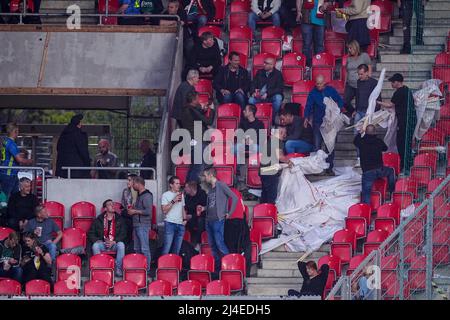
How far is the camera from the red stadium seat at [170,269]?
2197 centimetres

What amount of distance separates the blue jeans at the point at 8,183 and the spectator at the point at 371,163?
4.40 m

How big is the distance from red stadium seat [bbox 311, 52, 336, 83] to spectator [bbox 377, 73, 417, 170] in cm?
150

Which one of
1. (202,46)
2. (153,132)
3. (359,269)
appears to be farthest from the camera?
(153,132)

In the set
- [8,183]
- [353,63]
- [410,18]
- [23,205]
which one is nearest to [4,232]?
[23,205]

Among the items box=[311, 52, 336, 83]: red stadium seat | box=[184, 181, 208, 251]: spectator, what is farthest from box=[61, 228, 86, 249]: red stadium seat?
box=[311, 52, 336, 83]: red stadium seat

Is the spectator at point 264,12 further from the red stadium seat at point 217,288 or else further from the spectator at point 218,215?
the red stadium seat at point 217,288

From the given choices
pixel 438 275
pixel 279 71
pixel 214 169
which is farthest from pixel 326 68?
pixel 438 275

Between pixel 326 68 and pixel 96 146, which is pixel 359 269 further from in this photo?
pixel 96 146

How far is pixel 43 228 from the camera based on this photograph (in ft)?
73.5

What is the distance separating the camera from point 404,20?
24.8m

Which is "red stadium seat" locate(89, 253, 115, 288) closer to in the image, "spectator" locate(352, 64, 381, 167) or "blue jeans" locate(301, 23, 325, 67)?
"spectator" locate(352, 64, 381, 167)

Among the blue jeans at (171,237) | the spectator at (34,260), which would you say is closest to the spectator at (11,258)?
the spectator at (34,260)
